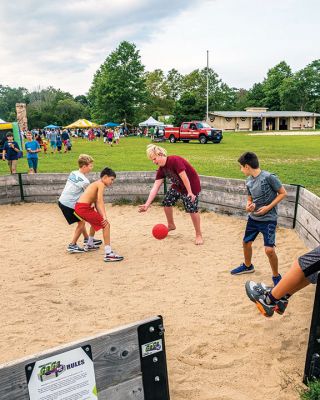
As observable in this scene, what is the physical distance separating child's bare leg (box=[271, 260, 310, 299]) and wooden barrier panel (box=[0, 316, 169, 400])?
124 cm

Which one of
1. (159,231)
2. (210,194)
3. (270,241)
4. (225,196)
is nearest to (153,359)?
(270,241)

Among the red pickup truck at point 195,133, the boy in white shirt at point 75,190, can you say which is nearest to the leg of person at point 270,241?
the boy in white shirt at point 75,190

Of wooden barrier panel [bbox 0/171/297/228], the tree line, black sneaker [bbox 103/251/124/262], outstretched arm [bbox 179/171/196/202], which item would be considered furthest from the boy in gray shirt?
the tree line

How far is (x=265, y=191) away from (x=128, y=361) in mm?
3030

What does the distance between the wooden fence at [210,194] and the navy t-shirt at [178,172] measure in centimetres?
182

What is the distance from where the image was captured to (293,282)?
3004 millimetres

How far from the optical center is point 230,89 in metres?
99.6

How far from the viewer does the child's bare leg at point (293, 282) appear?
9.70ft

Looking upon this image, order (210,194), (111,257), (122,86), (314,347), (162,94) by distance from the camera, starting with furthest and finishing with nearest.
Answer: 1. (162,94)
2. (122,86)
3. (210,194)
4. (111,257)
5. (314,347)

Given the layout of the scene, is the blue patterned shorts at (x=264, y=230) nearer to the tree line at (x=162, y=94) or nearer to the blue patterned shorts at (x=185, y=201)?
the blue patterned shorts at (x=185, y=201)

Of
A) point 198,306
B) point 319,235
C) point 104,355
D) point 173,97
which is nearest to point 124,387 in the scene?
point 104,355

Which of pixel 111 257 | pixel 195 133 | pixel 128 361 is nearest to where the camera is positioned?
pixel 128 361

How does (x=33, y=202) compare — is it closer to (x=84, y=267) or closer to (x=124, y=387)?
(x=84, y=267)

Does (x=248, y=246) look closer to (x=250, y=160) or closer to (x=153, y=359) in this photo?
(x=250, y=160)
